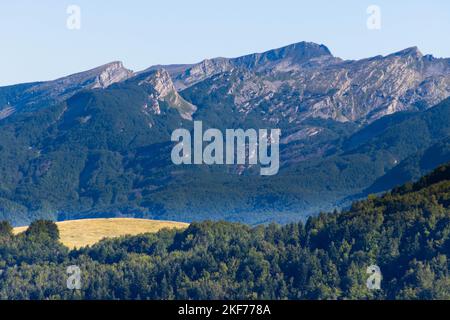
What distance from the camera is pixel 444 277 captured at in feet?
612

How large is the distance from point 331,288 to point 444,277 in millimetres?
19019
